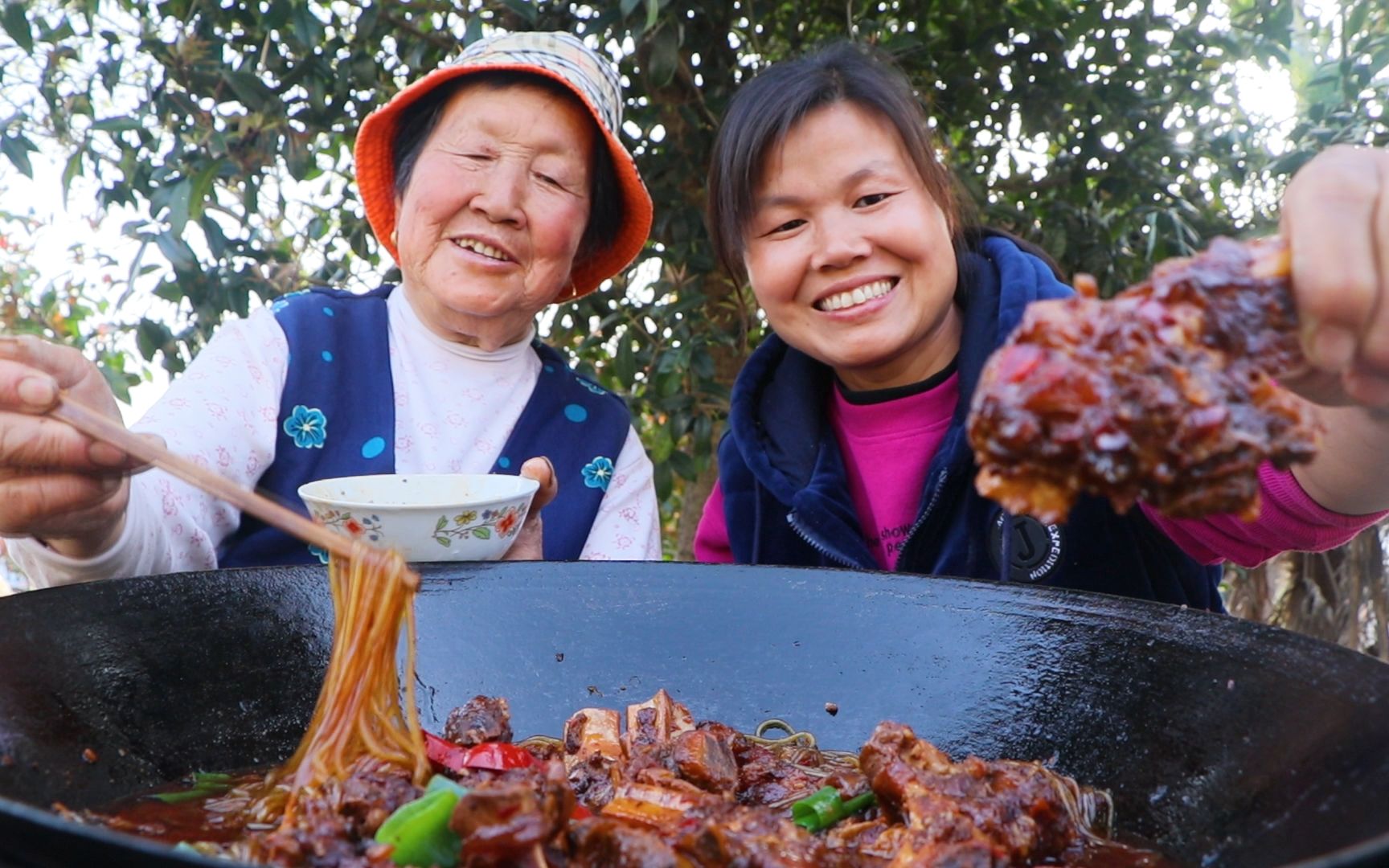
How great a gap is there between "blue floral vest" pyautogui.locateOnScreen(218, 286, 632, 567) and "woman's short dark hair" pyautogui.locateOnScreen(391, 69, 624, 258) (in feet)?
1.54

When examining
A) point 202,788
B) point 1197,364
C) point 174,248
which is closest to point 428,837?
point 202,788

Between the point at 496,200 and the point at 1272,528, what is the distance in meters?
2.25

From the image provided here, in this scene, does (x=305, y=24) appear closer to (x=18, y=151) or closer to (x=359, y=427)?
(x=18, y=151)

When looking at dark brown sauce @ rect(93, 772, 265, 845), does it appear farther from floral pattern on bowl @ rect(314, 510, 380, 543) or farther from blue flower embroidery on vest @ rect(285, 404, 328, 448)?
blue flower embroidery on vest @ rect(285, 404, 328, 448)

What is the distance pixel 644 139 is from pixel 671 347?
2.82 feet

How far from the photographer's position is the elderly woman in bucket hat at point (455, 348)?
3.26 meters

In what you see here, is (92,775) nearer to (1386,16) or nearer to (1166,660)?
(1166,660)

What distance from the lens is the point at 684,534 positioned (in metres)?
5.57

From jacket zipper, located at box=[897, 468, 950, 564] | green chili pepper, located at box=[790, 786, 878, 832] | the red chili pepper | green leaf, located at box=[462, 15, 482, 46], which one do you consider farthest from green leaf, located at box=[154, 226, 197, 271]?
green chili pepper, located at box=[790, 786, 878, 832]

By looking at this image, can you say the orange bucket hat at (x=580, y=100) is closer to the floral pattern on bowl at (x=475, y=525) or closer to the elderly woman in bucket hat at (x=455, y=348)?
the elderly woman in bucket hat at (x=455, y=348)

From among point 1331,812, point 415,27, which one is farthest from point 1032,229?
point 1331,812

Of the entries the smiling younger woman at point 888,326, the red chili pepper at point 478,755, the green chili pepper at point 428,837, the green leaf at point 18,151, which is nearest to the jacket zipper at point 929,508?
the smiling younger woman at point 888,326

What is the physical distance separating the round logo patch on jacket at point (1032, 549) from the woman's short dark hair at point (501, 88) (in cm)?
170

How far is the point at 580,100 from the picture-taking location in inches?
134
